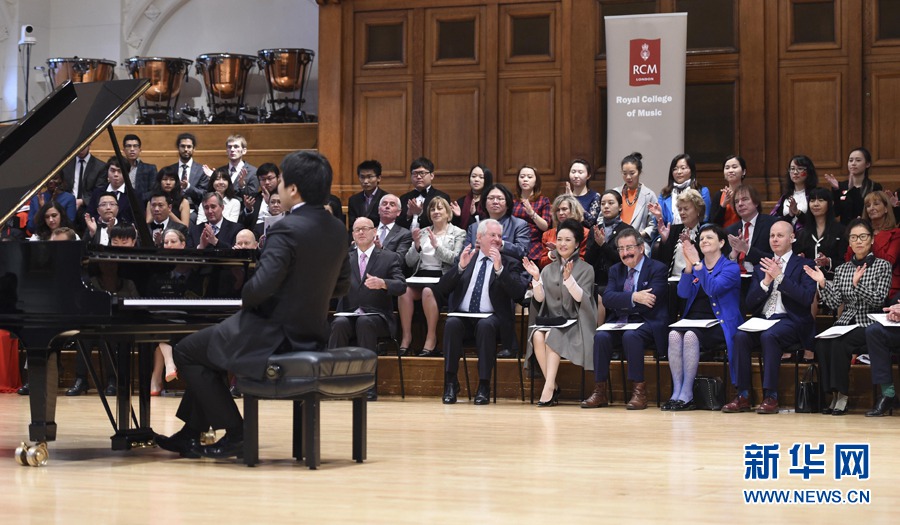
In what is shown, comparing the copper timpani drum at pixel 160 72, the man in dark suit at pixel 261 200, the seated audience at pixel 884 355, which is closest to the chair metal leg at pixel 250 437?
the seated audience at pixel 884 355

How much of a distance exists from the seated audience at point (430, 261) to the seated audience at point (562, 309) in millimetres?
752

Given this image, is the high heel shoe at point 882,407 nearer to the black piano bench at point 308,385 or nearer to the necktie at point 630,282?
the necktie at point 630,282

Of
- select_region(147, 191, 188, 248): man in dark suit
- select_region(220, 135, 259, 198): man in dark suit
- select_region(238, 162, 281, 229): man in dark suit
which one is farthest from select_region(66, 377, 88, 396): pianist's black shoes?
select_region(220, 135, 259, 198): man in dark suit

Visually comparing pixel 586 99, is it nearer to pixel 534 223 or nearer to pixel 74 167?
pixel 534 223

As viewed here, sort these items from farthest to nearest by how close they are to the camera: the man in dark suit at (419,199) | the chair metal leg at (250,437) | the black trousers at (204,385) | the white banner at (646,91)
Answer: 1. the white banner at (646,91)
2. the man in dark suit at (419,199)
3. the black trousers at (204,385)
4. the chair metal leg at (250,437)

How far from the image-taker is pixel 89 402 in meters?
8.24

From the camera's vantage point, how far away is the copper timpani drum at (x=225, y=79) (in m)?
11.9

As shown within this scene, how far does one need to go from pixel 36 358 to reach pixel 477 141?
675 cm

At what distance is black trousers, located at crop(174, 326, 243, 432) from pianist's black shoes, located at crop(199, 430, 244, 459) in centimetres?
5

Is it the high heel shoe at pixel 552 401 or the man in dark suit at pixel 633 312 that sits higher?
the man in dark suit at pixel 633 312

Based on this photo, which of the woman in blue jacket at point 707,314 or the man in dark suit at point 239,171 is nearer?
the woman in blue jacket at point 707,314

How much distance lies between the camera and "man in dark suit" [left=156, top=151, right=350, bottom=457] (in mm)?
4477

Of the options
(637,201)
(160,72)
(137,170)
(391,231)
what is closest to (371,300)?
(391,231)

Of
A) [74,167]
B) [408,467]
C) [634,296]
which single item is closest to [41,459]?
[408,467]
